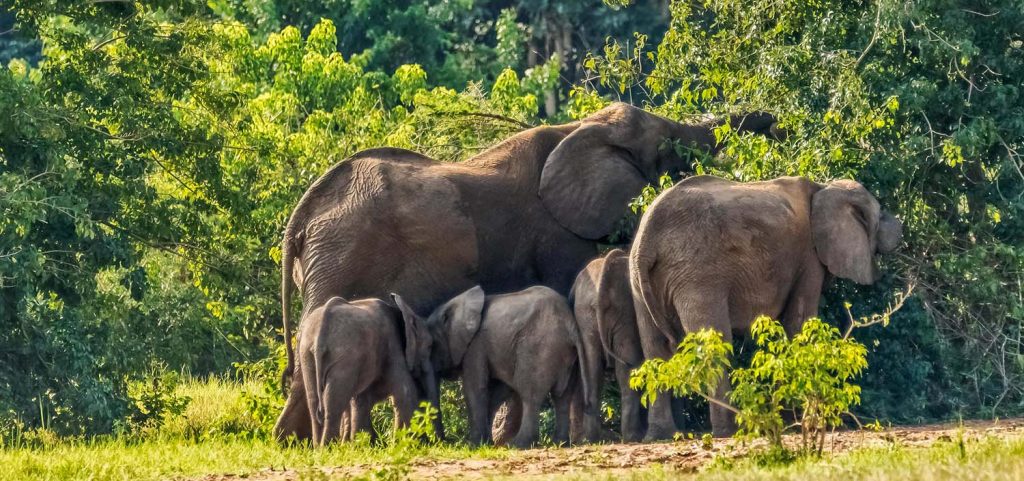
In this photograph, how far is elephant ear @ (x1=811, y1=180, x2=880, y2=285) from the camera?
14750 mm

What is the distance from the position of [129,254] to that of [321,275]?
215cm

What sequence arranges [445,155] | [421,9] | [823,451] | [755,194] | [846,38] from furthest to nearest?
[421,9] → [445,155] → [846,38] → [755,194] → [823,451]

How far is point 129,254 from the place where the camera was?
56.5ft

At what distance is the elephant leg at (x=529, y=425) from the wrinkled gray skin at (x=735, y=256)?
80cm

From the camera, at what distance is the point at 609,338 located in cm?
1501

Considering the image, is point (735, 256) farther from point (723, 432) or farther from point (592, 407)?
point (592, 407)

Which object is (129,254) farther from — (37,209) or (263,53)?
(263,53)

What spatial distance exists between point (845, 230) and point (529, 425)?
263 centimetres

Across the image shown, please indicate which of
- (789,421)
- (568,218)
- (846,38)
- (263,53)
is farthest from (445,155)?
(263,53)

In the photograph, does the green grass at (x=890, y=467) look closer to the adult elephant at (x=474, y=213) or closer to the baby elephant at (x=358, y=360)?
the baby elephant at (x=358, y=360)

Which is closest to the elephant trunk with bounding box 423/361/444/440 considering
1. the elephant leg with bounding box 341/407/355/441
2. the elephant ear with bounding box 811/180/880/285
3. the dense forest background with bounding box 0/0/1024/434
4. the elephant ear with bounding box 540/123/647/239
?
the elephant leg with bounding box 341/407/355/441

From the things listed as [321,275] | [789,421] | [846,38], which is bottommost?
[789,421]

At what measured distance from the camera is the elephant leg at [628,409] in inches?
588

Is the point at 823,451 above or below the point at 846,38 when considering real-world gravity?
below
